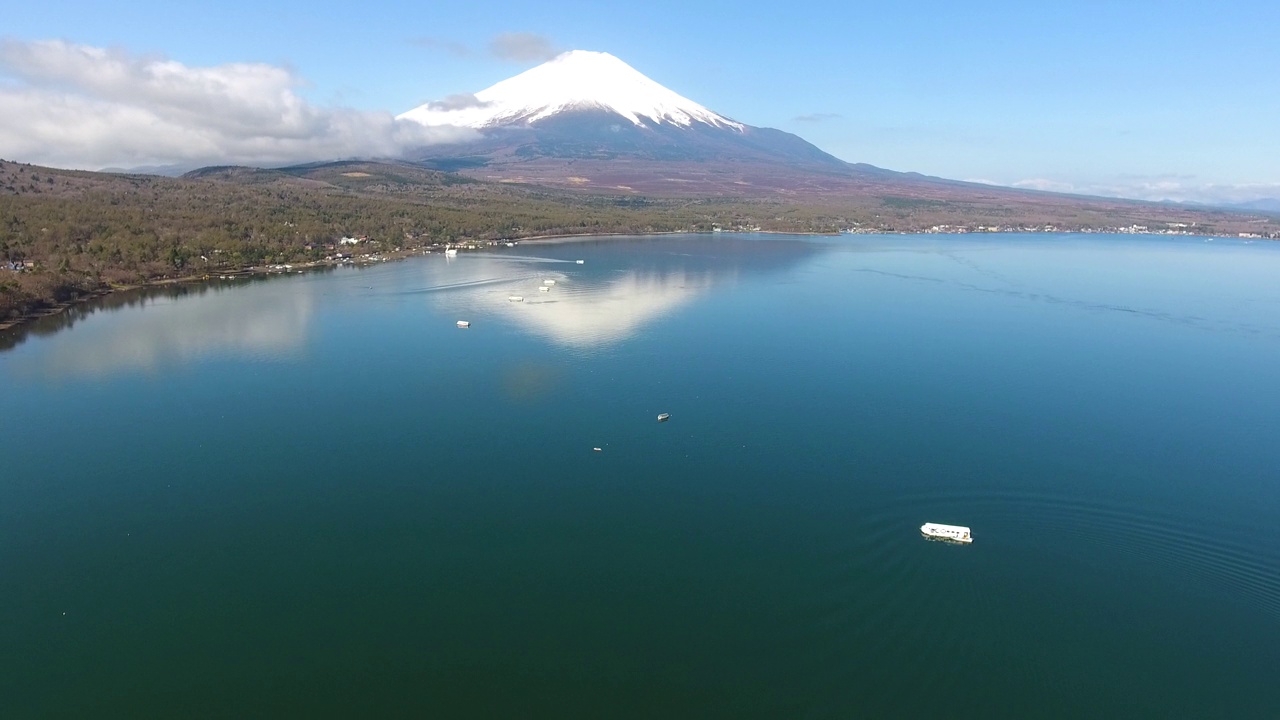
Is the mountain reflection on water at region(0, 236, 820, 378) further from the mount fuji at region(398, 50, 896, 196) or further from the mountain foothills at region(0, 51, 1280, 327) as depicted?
the mount fuji at region(398, 50, 896, 196)

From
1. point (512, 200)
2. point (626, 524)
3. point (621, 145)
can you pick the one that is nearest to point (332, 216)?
point (512, 200)

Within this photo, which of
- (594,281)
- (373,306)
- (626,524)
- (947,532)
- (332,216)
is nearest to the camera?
(947,532)

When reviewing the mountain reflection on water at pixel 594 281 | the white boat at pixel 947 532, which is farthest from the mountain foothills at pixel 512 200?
the white boat at pixel 947 532

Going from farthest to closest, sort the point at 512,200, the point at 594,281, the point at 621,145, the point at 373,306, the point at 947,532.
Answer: the point at 621,145 → the point at 512,200 → the point at 594,281 → the point at 373,306 → the point at 947,532

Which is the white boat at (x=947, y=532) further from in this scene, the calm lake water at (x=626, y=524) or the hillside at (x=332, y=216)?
the hillside at (x=332, y=216)

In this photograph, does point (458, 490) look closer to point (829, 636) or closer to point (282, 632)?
point (282, 632)

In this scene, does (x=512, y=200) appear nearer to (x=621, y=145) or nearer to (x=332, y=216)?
(x=332, y=216)
